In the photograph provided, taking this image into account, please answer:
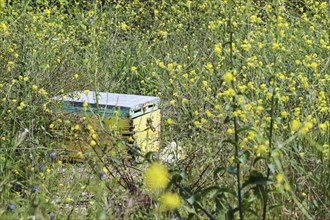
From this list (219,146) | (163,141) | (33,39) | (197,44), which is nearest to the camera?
(219,146)

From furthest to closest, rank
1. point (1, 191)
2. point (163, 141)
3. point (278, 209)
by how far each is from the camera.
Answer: point (163, 141) → point (1, 191) → point (278, 209)

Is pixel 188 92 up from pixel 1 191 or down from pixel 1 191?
up

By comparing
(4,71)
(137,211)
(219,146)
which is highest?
(4,71)

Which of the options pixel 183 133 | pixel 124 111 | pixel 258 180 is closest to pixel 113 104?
pixel 124 111

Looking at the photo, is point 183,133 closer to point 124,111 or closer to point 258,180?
point 124,111

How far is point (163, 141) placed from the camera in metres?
4.13

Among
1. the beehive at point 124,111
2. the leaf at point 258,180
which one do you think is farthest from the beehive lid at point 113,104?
the leaf at point 258,180

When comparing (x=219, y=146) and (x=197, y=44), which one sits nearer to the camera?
(x=219, y=146)

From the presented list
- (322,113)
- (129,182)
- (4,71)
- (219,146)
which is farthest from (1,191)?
(322,113)

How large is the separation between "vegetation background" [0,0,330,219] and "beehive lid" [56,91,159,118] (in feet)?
0.31

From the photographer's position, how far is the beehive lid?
13.6 feet

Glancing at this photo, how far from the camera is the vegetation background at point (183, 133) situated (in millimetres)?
2604

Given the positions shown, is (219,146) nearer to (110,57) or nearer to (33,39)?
(33,39)

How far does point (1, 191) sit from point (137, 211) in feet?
1.98
